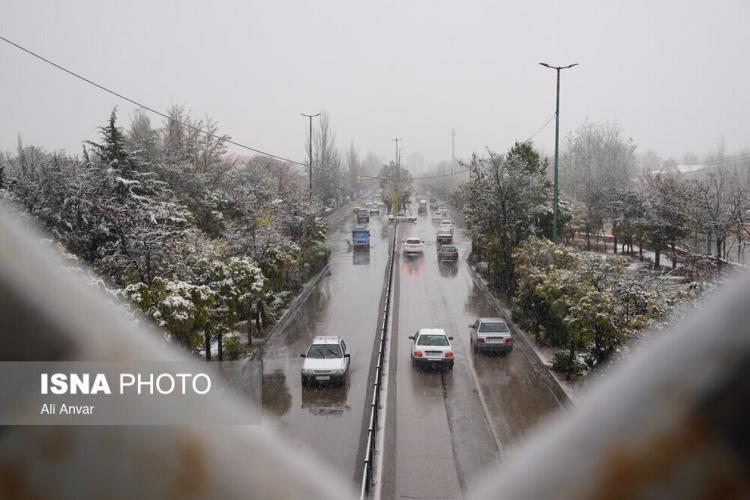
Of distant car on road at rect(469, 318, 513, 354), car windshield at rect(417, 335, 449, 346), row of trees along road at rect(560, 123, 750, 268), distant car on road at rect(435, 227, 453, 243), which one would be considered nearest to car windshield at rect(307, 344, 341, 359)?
car windshield at rect(417, 335, 449, 346)

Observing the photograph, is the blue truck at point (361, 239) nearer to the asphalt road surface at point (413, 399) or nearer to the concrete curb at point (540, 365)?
the asphalt road surface at point (413, 399)

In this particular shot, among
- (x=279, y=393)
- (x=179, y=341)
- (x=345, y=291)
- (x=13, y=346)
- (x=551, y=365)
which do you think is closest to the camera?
(x=13, y=346)

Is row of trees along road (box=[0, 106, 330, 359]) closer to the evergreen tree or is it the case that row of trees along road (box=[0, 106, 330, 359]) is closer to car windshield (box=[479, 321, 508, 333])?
the evergreen tree

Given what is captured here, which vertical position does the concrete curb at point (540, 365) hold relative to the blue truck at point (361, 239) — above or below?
below

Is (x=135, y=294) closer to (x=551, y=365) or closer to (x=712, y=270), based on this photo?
(x=551, y=365)

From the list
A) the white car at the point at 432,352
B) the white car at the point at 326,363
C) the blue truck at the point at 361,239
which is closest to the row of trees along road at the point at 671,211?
the white car at the point at 432,352

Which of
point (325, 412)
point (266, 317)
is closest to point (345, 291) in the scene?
point (266, 317)

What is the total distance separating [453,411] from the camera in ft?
50.2

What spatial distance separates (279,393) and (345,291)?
15.0 metres

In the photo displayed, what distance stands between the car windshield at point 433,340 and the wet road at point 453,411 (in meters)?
0.87

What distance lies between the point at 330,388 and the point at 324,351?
1223 millimetres

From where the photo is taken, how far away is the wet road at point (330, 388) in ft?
44.3

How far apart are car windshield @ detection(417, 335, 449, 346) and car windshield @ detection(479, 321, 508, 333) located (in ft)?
5.79

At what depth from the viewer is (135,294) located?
1237cm
